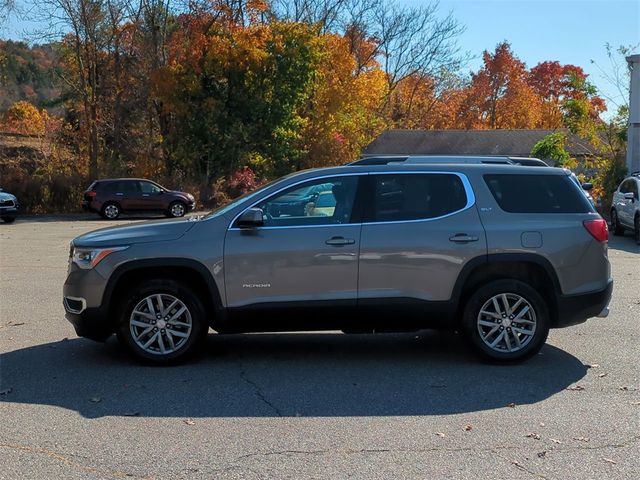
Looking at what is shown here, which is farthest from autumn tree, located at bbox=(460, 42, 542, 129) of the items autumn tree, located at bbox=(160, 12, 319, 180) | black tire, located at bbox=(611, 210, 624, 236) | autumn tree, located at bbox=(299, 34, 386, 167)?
black tire, located at bbox=(611, 210, 624, 236)

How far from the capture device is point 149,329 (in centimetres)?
647

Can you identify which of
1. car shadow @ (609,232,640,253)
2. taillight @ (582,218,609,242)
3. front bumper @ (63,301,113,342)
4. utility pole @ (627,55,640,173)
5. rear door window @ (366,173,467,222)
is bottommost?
car shadow @ (609,232,640,253)

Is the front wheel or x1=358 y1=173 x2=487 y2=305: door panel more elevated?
x1=358 y1=173 x2=487 y2=305: door panel

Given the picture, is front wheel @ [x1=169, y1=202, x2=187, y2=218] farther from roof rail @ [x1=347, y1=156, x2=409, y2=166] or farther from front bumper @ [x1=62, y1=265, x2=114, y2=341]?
front bumper @ [x1=62, y1=265, x2=114, y2=341]

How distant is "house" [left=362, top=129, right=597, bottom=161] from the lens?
4878 cm

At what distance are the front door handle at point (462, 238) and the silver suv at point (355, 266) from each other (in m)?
0.02

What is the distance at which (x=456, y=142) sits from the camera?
5022 cm

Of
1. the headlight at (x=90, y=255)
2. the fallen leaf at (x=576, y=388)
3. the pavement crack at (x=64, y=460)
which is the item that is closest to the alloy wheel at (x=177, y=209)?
the headlight at (x=90, y=255)

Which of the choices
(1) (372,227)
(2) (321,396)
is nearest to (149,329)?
(2) (321,396)

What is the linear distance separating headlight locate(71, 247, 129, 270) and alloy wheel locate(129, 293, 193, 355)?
0.53 metres

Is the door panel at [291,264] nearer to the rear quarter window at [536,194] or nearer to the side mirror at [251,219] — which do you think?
the side mirror at [251,219]

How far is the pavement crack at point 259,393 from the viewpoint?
540cm

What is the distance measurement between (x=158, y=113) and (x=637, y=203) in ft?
89.0

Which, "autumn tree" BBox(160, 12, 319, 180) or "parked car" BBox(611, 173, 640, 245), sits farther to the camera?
"autumn tree" BBox(160, 12, 319, 180)
